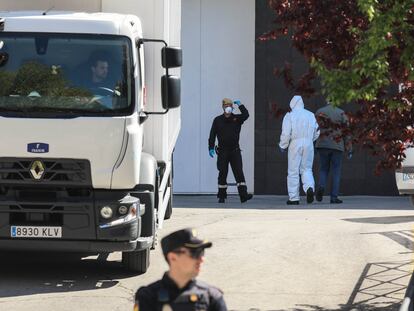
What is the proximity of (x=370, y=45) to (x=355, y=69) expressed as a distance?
0.86ft

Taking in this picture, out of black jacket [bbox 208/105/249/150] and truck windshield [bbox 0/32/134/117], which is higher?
truck windshield [bbox 0/32/134/117]

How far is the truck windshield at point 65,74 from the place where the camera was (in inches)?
387

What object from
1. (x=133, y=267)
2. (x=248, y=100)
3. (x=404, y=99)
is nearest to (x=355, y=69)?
(x=404, y=99)

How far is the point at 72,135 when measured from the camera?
967 centimetres

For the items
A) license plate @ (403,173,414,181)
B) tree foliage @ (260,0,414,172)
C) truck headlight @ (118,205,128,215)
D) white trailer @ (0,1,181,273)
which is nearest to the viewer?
tree foliage @ (260,0,414,172)

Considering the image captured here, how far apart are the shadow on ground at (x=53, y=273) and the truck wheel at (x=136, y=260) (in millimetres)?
102

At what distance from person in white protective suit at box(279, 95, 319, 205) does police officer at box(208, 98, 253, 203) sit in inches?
36.0

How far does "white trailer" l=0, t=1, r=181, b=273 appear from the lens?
9.70 meters

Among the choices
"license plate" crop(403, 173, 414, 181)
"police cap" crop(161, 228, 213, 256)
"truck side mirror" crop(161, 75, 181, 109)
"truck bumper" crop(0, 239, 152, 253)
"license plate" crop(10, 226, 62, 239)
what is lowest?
"truck bumper" crop(0, 239, 152, 253)

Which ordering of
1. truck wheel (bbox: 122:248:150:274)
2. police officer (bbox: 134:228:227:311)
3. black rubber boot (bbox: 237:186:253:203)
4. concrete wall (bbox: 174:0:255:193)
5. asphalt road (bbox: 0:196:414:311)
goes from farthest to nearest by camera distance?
concrete wall (bbox: 174:0:255:193) → black rubber boot (bbox: 237:186:253:203) → truck wheel (bbox: 122:248:150:274) → asphalt road (bbox: 0:196:414:311) → police officer (bbox: 134:228:227:311)

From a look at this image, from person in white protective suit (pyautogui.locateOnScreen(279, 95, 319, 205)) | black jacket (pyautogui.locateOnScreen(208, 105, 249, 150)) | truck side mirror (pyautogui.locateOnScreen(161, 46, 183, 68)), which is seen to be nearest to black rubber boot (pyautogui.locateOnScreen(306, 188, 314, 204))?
person in white protective suit (pyautogui.locateOnScreen(279, 95, 319, 205))

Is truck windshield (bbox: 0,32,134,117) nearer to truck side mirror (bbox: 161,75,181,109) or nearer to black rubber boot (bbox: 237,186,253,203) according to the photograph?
truck side mirror (bbox: 161,75,181,109)

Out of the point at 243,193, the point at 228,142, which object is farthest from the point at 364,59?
the point at 243,193

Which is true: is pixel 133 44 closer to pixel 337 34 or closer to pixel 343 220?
pixel 337 34
